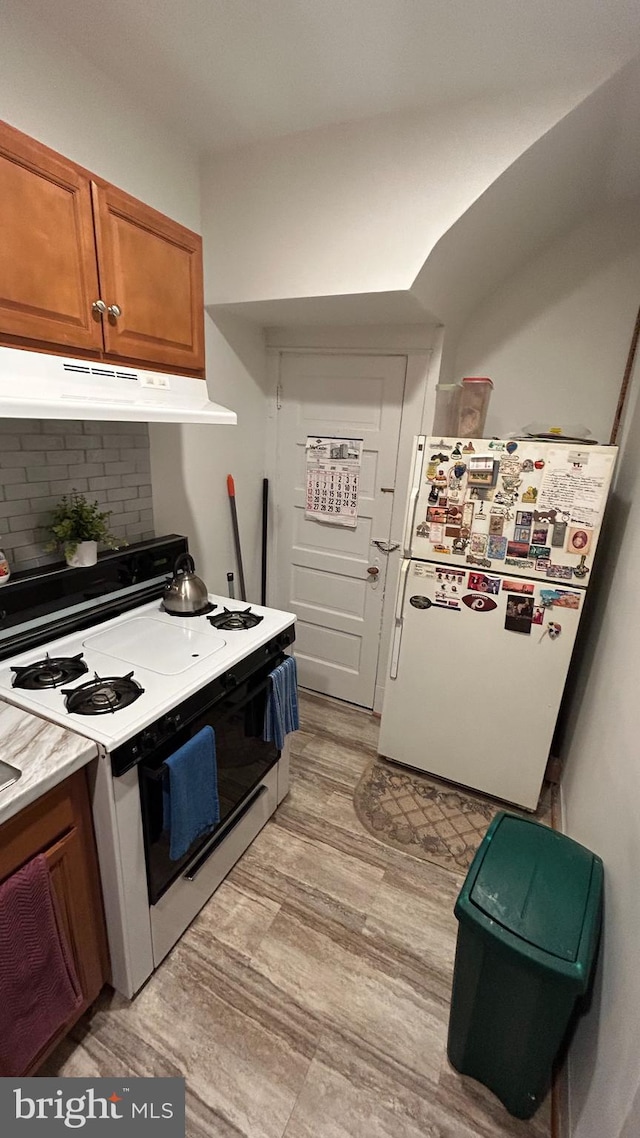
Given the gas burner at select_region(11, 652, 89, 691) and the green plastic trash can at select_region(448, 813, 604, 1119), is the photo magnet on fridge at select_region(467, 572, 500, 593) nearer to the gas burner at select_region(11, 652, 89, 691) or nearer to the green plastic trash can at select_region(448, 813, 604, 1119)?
the green plastic trash can at select_region(448, 813, 604, 1119)

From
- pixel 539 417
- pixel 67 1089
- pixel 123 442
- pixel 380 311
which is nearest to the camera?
pixel 67 1089

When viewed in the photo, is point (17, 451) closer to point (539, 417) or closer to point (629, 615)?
point (629, 615)

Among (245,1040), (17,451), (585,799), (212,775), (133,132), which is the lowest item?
(245,1040)

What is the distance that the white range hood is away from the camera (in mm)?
1165

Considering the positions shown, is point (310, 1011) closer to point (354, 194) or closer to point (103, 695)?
point (103, 695)

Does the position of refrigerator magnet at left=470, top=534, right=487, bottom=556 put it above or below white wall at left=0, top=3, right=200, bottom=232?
below

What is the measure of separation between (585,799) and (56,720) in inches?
68.4

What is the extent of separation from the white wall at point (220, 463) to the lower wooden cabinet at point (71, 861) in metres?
1.31

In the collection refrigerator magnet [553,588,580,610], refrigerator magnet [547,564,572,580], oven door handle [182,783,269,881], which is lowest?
oven door handle [182,783,269,881]

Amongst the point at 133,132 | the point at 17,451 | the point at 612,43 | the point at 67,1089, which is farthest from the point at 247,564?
the point at 612,43

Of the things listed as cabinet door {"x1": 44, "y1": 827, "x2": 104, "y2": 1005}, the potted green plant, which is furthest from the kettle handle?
cabinet door {"x1": 44, "y1": 827, "x2": 104, "y2": 1005}

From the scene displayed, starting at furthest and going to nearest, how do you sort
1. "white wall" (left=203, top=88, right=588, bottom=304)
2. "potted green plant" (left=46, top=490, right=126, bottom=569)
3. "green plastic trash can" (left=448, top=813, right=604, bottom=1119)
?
"potted green plant" (left=46, top=490, right=126, bottom=569), "white wall" (left=203, top=88, right=588, bottom=304), "green plastic trash can" (left=448, top=813, right=604, bottom=1119)

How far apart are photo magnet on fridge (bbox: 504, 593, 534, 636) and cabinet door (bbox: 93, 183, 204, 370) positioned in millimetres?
1573

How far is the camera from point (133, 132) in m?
1.64
